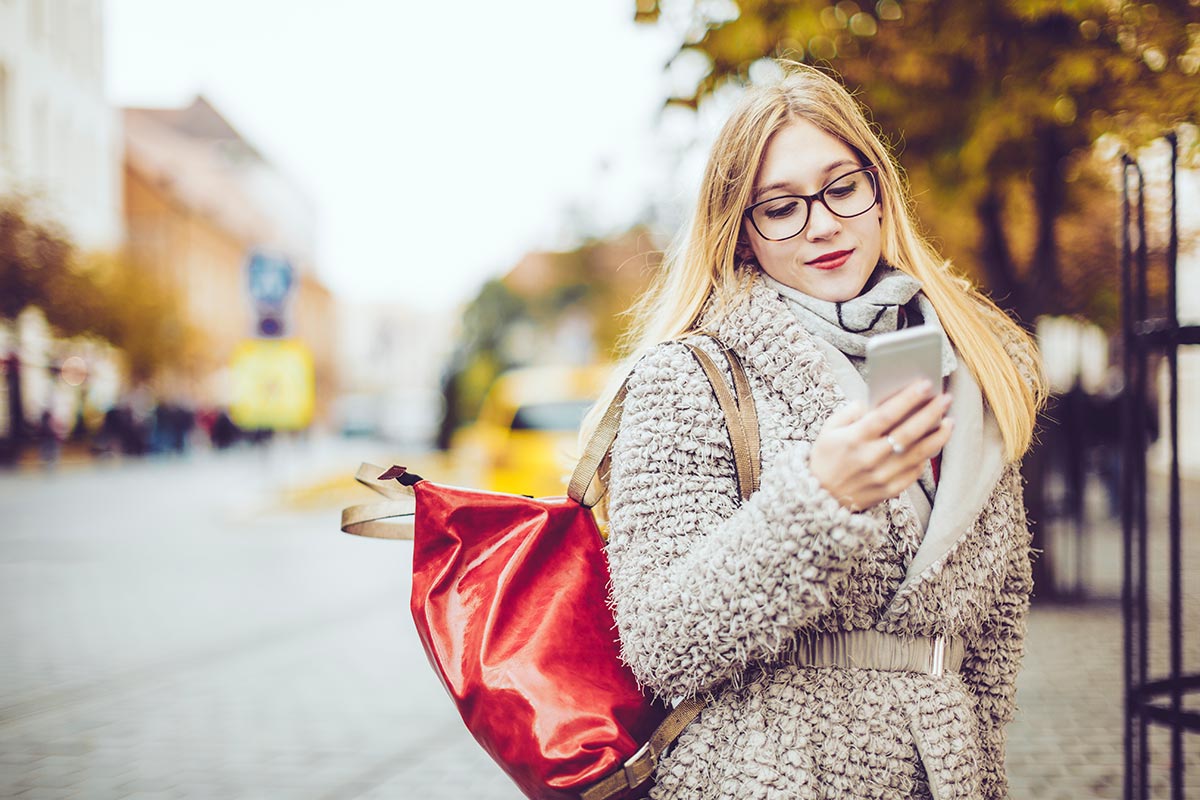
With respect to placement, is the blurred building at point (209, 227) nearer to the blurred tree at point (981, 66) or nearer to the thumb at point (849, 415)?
the blurred tree at point (981, 66)

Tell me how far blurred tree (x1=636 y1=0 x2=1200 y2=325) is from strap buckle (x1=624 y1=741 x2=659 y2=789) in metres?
2.72

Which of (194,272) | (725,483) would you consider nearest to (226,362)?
(194,272)

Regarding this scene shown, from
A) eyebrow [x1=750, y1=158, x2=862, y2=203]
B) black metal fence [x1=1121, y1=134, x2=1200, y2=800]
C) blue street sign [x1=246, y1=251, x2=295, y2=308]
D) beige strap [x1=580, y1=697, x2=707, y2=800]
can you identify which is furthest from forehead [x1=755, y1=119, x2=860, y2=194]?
blue street sign [x1=246, y1=251, x2=295, y2=308]

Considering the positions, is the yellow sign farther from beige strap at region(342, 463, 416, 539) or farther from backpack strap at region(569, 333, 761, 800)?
backpack strap at region(569, 333, 761, 800)

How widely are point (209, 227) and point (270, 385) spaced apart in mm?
42576

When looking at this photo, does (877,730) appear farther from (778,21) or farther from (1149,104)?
(778,21)

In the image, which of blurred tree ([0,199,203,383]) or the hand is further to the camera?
blurred tree ([0,199,203,383])

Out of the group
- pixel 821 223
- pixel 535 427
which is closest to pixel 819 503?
pixel 821 223

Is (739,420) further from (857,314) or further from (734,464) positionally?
(857,314)

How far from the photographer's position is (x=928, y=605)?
161cm

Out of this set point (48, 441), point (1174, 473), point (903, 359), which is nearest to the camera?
point (903, 359)

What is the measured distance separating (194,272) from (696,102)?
52618mm

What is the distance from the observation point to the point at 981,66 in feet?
18.6

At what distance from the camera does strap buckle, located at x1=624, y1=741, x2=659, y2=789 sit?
1565 mm
